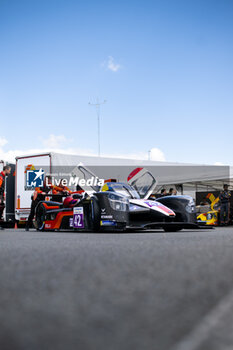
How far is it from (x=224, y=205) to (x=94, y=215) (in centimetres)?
770

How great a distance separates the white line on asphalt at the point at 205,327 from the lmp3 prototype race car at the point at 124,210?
750 centimetres

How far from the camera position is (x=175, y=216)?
10617 mm

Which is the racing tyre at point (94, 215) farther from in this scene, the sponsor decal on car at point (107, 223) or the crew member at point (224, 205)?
the crew member at point (224, 205)

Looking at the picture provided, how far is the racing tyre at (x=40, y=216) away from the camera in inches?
496

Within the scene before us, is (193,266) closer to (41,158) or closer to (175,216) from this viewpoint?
(175,216)

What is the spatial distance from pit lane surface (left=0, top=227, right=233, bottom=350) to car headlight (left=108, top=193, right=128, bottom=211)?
20.3ft

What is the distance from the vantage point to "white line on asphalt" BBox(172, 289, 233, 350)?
5.03 ft

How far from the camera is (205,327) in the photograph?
1.78 m

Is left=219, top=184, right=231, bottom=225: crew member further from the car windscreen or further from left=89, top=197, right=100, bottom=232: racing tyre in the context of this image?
left=89, top=197, right=100, bottom=232: racing tyre

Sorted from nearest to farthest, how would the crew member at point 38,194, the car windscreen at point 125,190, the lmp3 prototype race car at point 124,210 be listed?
the lmp3 prototype race car at point 124,210, the car windscreen at point 125,190, the crew member at point 38,194

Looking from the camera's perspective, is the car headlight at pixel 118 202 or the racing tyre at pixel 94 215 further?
the racing tyre at pixel 94 215

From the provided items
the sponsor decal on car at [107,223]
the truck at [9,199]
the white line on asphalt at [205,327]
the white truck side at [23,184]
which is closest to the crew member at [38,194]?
the white truck side at [23,184]

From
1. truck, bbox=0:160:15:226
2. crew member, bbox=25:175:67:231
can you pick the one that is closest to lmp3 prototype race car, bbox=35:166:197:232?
crew member, bbox=25:175:67:231

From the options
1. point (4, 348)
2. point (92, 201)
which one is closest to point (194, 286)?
point (4, 348)
